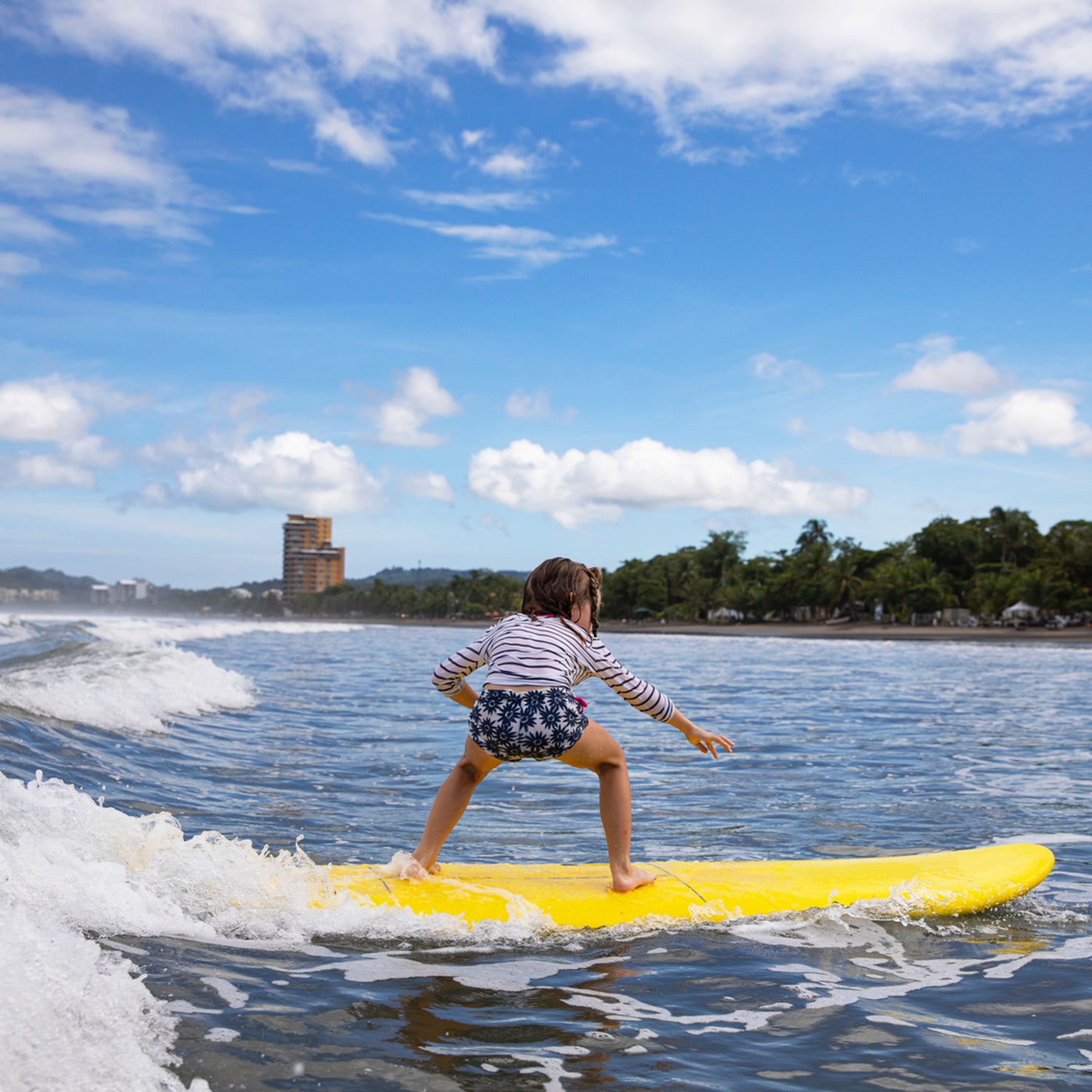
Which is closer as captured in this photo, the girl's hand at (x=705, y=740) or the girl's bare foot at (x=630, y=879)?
the girl's hand at (x=705, y=740)

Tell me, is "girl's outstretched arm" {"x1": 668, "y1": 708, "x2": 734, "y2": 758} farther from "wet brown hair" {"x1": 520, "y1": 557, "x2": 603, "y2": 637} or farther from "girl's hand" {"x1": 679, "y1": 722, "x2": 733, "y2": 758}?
"wet brown hair" {"x1": 520, "y1": 557, "x2": 603, "y2": 637}

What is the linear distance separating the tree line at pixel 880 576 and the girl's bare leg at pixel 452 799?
74.4 metres

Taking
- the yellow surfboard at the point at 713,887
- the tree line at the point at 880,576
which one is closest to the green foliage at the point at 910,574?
the tree line at the point at 880,576

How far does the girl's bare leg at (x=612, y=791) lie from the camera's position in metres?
4.40

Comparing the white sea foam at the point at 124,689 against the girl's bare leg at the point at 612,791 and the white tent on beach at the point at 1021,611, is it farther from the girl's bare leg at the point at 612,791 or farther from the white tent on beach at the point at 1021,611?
the white tent on beach at the point at 1021,611

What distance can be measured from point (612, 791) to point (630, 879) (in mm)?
520

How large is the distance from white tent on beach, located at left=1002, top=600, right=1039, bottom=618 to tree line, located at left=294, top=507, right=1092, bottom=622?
58 centimetres

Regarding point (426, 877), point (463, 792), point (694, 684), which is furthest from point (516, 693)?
point (694, 684)

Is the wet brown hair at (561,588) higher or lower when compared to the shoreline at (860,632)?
higher

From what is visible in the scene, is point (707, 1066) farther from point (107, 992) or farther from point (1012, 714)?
point (1012, 714)

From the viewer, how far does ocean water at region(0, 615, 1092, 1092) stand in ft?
9.75

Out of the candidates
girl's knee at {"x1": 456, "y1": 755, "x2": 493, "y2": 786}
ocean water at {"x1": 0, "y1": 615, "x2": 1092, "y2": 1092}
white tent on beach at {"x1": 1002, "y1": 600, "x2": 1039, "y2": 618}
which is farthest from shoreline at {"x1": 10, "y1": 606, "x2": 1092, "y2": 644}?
girl's knee at {"x1": 456, "y1": 755, "x2": 493, "y2": 786}

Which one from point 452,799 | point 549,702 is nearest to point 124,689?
point 452,799

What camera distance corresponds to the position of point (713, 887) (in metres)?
4.85
